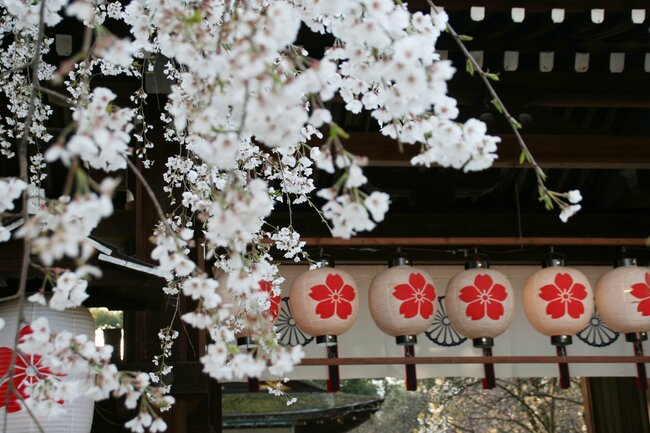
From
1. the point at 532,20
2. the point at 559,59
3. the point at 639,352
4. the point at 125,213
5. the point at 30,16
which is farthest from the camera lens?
the point at 125,213

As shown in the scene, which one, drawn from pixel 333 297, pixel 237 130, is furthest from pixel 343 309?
pixel 237 130

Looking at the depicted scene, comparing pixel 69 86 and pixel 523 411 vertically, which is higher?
pixel 69 86

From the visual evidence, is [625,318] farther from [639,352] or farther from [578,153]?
[578,153]

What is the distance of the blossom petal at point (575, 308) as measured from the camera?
523cm

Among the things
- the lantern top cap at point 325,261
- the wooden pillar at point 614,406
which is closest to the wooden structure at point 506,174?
the lantern top cap at point 325,261

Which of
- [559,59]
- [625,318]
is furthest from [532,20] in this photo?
[625,318]

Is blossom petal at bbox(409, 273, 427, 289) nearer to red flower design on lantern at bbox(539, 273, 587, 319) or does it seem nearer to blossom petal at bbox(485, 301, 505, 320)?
blossom petal at bbox(485, 301, 505, 320)

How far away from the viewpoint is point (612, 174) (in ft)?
21.2

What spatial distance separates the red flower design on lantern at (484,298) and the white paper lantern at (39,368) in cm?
223

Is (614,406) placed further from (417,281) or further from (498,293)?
(417,281)

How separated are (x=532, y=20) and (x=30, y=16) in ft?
9.05

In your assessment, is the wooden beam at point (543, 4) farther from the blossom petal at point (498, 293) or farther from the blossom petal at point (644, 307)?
the blossom petal at point (644, 307)

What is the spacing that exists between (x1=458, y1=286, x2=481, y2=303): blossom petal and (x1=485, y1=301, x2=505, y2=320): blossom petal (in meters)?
0.08

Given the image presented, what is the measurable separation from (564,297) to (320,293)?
1362mm
